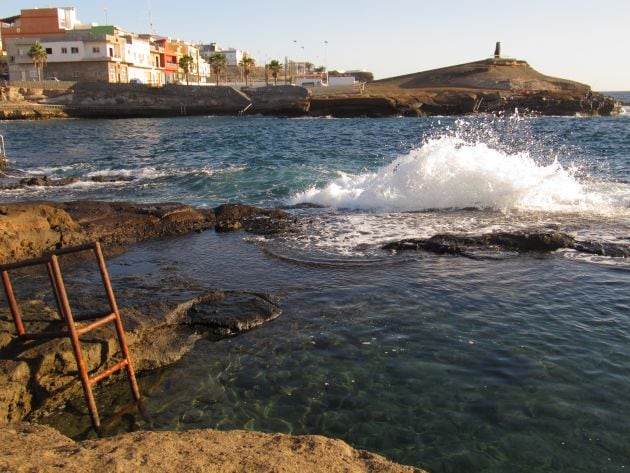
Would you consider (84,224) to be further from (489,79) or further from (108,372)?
(489,79)

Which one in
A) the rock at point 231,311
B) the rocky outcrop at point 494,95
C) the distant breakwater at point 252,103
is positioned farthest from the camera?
the rocky outcrop at point 494,95

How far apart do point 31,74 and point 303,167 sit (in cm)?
6713

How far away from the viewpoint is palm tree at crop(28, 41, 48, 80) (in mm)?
69250

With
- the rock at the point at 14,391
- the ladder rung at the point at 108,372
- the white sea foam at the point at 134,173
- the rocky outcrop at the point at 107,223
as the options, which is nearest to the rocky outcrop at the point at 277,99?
the white sea foam at the point at 134,173

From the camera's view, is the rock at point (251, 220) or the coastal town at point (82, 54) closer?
the rock at point (251, 220)

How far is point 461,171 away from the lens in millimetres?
15695

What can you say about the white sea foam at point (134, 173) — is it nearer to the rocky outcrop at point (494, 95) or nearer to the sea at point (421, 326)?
the sea at point (421, 326)

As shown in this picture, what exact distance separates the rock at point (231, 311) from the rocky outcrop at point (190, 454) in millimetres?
2764

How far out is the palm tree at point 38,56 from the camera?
2726 inches

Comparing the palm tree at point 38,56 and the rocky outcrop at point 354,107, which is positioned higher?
the palm tree at point 38,56

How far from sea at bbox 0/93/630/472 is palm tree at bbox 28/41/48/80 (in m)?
62.2

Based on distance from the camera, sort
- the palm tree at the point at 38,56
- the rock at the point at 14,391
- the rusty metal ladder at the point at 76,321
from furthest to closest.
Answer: the palm tree at the point at 38,56, the rock at the point at 14,391, the rusty metal ladder at the point at 76,321

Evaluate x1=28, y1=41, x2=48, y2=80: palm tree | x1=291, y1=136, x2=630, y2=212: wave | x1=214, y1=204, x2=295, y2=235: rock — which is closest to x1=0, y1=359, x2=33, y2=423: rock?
x1=214, y1=204, x2=295, y2=235: rock

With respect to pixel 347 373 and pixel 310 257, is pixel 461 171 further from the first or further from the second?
pixel 347 373
